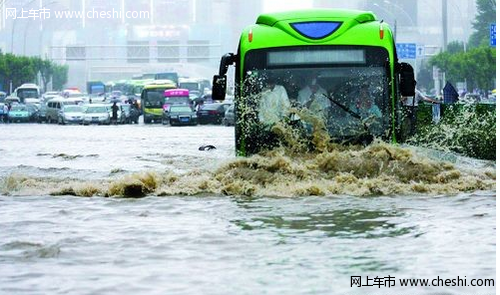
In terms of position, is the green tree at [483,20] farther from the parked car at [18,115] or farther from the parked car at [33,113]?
the parked car at [18,115]

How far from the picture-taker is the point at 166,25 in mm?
191500

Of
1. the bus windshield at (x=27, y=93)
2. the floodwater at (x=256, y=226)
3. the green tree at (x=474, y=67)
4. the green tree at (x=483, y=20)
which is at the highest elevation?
the green tree at (x=483, y=20)

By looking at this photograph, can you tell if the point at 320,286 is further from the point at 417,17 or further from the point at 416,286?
the point at 417,17

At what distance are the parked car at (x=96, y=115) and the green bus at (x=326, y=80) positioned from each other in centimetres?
5198

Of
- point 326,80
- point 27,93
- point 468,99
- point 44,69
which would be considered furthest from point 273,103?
point 44,69

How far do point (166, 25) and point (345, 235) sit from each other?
180m

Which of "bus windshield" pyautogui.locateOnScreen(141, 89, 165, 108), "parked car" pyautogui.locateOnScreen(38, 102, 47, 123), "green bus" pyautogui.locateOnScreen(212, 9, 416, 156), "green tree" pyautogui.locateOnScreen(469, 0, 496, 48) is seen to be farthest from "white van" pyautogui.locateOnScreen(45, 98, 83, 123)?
"green bus" pyautogui.locateOnScreen(212, 9, 416, 156)

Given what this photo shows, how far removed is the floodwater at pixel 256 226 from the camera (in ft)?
32.6

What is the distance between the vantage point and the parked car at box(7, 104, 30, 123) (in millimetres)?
78875

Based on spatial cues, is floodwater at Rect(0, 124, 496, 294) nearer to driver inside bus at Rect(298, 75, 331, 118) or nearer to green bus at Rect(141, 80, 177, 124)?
driver inside bus at Rect(298, 75, 331, 118)

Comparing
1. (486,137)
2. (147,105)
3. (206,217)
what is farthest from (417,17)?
(206,217)

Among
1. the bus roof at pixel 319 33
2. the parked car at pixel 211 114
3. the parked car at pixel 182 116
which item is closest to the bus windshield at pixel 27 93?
the parked car at pixel 211 114

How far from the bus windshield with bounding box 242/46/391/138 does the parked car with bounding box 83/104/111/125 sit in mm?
52230

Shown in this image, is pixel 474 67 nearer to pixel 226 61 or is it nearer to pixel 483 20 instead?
pixel 483 20
